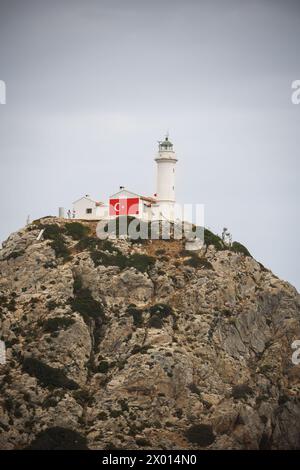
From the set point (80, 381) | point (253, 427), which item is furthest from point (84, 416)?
point (253, 427)

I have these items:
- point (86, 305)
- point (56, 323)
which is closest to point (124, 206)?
point (86, 305)

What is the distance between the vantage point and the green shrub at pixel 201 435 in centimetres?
11506

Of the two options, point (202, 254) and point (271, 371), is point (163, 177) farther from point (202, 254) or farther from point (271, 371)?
point (271, 371)

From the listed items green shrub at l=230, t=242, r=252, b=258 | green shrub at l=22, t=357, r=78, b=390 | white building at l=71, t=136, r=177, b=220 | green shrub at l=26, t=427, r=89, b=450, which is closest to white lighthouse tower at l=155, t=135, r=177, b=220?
white building at l=71, t=136, r=177, b=220

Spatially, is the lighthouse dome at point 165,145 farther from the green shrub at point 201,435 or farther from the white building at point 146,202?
the green shrub at point 201,435

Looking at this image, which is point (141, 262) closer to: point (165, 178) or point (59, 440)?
point (165, 178)

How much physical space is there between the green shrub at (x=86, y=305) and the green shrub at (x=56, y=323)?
1591mm

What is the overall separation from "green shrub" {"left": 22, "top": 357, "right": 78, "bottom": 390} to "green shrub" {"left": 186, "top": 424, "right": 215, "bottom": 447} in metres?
10.2

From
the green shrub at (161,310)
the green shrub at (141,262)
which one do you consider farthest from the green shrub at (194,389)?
the green shrub at (141,262)

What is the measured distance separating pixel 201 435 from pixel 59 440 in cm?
1136

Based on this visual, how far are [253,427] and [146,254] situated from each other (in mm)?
19546

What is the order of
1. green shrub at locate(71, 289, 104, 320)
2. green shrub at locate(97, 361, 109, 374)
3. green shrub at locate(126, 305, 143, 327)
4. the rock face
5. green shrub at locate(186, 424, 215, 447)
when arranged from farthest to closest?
green shrub at locate(71, 289, 104, 320) < green shrub at locate(126, 305, 143, 327) < green shrub at locate(97, 361, 109, 374) < the rock face < green shrub at locate(186, 424, 215, 447)

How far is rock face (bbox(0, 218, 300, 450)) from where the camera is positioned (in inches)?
4555

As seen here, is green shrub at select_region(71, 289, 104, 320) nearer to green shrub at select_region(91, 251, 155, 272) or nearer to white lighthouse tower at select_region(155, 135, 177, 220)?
green shrub at select_region(91, 251, 155, 272)
